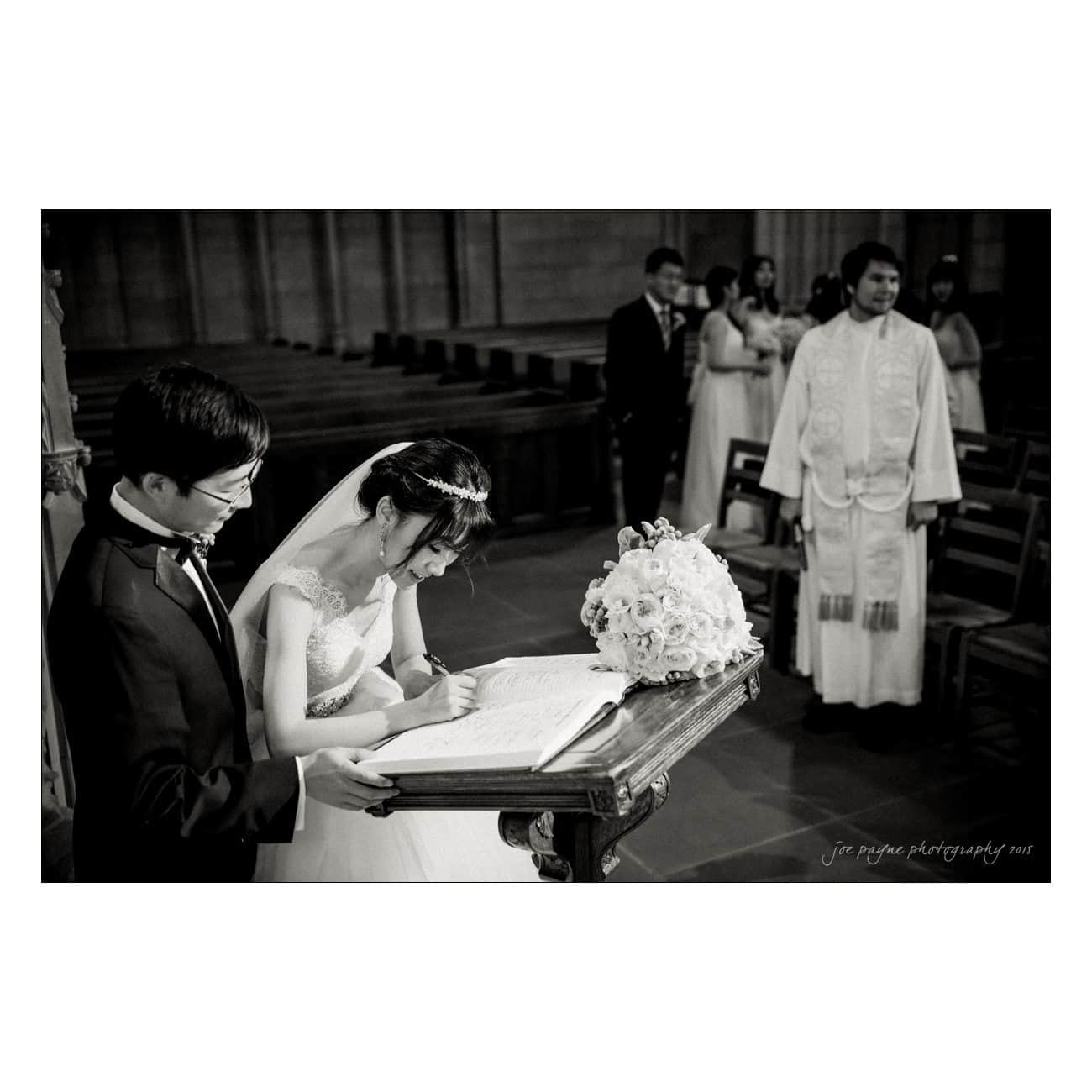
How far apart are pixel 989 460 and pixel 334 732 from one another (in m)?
4.37

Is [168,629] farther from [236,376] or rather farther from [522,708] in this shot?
[236,376]

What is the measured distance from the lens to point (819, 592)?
4.35m

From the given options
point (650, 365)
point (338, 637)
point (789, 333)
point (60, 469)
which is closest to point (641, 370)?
point (650, 365)

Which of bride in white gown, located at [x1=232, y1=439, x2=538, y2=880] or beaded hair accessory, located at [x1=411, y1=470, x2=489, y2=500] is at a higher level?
beaded hair accessory, located at [x1=411, y1=470, x2=489, y2=500]

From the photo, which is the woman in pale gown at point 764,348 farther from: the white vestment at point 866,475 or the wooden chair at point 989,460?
the white vestment at point 866,475

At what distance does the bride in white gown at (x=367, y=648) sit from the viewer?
2.16 m

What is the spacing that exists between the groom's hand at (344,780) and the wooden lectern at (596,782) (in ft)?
0.10

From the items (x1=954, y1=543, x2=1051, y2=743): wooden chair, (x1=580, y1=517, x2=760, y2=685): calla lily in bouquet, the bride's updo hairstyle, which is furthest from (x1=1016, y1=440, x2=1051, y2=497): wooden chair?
the bride's updo hairstyle

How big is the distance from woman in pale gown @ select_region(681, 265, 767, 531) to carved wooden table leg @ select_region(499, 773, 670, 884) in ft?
13.3

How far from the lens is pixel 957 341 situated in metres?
6.77

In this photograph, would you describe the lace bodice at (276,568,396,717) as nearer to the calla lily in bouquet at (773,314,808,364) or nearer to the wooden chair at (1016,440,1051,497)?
the wooden chair at (1016,440,1051,497)

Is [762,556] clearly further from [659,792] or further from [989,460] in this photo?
[659,792]

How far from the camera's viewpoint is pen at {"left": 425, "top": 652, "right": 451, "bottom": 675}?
259 centimetres
